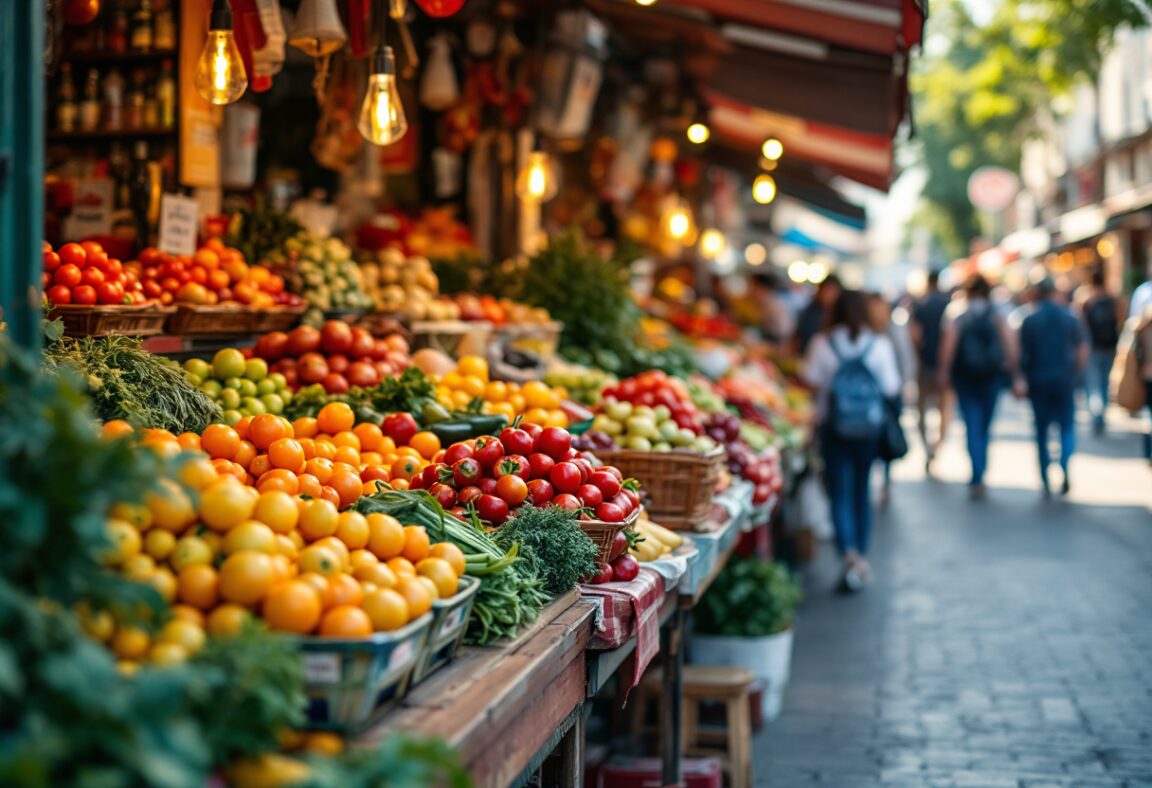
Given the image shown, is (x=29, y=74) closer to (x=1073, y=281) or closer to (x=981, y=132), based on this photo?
(x=1073, y=281)

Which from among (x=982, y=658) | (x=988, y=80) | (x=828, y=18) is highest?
(x=988, y=80)

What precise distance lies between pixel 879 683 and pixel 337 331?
3383mm

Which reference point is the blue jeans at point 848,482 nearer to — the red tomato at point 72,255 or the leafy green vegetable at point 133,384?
the leafy green vegetable at point 133,384

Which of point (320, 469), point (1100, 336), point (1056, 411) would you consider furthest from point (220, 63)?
point (1100, 336)

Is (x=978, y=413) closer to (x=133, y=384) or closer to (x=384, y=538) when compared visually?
(x=133, y=384)

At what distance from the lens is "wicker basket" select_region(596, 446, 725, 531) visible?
16.5ft

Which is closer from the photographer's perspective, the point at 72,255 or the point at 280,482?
the point at 280,482

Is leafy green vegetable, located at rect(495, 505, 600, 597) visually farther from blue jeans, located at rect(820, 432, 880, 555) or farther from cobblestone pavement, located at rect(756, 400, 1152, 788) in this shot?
blue jeans, located at rect(820, 432, 880, 555)

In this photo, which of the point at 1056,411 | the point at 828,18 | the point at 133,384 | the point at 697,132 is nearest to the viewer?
the point at 133,384

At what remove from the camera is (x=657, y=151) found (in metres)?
14.2

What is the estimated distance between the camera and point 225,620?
2.34m

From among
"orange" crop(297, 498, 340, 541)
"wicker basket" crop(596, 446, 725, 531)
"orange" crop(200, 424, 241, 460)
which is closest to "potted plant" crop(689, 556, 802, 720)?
"wicker basket" crop(596, 446, 725, 531)

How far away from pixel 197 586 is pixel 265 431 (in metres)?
1.51

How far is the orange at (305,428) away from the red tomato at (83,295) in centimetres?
91
